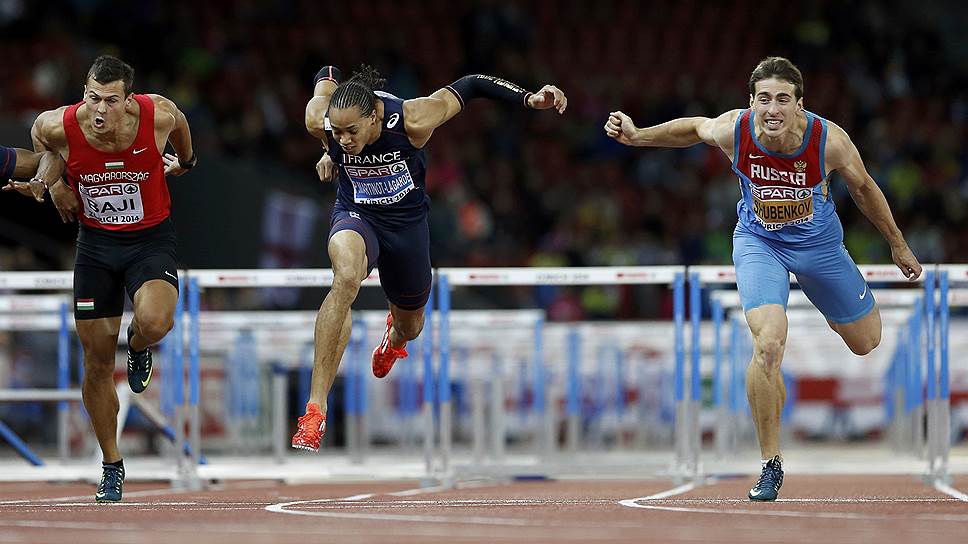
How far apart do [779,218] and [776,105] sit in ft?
2.03

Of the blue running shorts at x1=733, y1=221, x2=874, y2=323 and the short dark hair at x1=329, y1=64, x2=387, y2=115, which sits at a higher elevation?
the short dark hair at x1=329, y1=64, x2=387, y2=115

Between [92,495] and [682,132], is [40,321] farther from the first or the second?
[682,132]

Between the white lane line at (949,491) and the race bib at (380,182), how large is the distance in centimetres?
316

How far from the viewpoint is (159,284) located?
793cm

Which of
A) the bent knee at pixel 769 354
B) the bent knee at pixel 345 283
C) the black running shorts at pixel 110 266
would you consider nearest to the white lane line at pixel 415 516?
the bent knee at pixel 345 283

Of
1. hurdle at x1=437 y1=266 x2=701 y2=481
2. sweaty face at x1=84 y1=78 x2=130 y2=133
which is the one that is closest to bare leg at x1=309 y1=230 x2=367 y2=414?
sweaty face at x1=84 y1=78 x2=130 y2=133

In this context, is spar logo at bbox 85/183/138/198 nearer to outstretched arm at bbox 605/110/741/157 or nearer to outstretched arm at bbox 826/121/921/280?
outstretched arm at bbox 605/110/741/157

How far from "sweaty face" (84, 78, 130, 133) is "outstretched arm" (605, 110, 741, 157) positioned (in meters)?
2.36

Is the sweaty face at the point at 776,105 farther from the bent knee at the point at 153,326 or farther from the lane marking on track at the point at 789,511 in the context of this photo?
the bent knee at the point at 153,326

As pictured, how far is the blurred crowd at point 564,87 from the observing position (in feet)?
65.3

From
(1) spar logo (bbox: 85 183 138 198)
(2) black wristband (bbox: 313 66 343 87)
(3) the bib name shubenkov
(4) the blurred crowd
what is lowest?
(1) spar logo (bbox: 85 183 138 198)

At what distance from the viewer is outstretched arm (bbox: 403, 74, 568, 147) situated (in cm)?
807

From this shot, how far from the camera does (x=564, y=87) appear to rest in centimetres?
2320

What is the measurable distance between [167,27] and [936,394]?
526 inches
